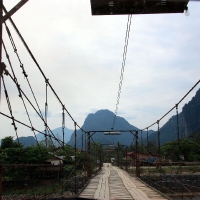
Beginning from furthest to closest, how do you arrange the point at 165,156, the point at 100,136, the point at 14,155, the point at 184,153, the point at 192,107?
the point at 100,136 → the point at 192,107 → the point at 165,156 → the point at 184,153 → the point at 14,155

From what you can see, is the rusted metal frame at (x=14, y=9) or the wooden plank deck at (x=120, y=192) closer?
the rusted metal frame at (x=14, y=9)

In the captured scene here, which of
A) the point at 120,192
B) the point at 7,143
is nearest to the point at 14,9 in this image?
the point at 120,192

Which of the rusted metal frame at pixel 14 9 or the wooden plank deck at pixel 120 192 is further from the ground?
the rusted metal frame at pixel 14 9

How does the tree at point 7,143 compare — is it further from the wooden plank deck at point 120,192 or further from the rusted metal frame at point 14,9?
the rusted metal frame at point 14,9

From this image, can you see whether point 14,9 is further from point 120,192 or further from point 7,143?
point 7,143

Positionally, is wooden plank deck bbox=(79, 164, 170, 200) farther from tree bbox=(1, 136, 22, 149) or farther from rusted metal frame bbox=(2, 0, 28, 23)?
tree bbox=(1, 136, 22, 149)

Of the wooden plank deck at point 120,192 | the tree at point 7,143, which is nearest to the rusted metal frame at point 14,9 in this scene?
the wooden plank deck at point 120,192

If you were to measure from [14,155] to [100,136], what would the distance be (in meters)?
77.1

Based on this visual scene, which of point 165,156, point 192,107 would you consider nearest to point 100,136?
point 192,107

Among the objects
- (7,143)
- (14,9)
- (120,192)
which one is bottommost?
(120,192)

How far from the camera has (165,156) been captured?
2711 cm

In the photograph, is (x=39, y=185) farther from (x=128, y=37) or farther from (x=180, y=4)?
(x=180, y=4)

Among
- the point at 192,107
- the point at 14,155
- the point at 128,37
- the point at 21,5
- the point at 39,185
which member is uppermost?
the point at 192,107

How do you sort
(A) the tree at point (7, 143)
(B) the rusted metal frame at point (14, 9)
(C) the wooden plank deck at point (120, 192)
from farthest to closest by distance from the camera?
(A) the tree at point (7, 143) → (C) the wooden plank deck at point (120, 192) → (B) the rusted metal frame at point (14, 9)
